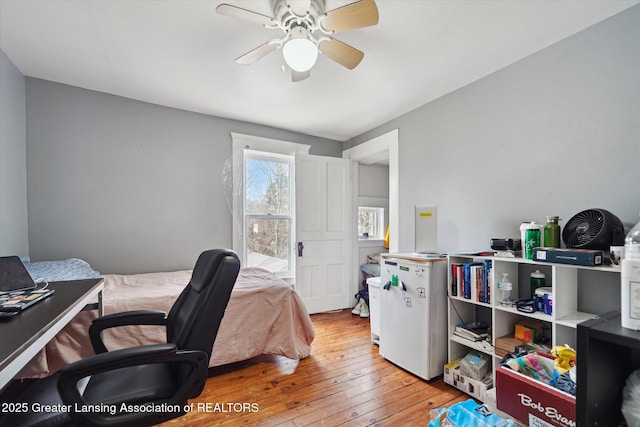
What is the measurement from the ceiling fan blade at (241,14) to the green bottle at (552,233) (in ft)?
6.82

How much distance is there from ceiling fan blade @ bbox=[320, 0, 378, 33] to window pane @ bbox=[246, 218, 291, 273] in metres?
2.50

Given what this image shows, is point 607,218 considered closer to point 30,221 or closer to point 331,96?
point 331,96

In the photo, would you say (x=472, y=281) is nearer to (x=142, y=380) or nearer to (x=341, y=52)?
(x=341, y=52)

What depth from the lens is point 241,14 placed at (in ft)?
4.64

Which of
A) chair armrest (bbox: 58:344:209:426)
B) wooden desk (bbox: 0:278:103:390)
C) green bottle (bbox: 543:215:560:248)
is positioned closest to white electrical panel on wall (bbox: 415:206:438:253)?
green bottle (bbox: 543:215:560:248)

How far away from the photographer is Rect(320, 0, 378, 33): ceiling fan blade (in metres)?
1.34

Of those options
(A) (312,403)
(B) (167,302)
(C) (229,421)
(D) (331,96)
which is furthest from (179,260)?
(D) (331,96)

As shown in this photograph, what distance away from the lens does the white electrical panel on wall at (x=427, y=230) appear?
244 cm

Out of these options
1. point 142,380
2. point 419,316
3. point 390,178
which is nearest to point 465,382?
point 419,316

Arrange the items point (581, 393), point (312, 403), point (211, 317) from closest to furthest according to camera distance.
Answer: point (581, 393) < point (211, 317) < point (312, 403)

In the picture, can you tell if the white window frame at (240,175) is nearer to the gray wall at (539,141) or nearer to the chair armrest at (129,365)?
the gray wall at (539,141)

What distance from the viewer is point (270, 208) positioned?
365 cm

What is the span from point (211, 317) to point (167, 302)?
1111mm

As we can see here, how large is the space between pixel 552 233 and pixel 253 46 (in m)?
2.40
